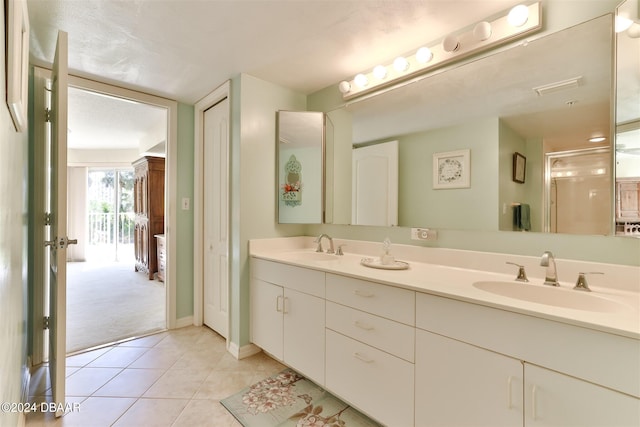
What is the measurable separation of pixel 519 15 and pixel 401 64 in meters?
0.65

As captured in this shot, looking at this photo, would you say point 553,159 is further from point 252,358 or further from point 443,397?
point 252,358

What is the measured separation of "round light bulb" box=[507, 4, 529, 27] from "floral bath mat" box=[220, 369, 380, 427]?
2198mm

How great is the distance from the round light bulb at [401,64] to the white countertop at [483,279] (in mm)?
1187

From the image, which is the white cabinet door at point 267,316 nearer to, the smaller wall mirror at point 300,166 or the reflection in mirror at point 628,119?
the smaller wall mirror at point 300,166

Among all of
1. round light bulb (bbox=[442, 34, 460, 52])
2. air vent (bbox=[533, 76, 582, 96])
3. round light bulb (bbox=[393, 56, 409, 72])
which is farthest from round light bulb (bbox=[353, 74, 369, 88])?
air vent (bbox=[533, 76, 582, 96])

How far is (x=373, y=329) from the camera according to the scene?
1.45 metres

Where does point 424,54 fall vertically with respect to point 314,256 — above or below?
above

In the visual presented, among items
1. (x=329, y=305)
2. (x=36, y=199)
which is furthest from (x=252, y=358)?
(x=36, y=199)

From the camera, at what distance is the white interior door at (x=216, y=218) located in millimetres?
2607

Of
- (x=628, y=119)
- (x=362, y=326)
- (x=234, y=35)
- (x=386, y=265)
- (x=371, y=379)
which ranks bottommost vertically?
(x=371, y=379)

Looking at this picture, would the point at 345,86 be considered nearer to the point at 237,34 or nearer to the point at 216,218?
the point at 237,34

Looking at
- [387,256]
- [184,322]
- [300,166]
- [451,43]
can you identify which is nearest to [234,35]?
[300,166]

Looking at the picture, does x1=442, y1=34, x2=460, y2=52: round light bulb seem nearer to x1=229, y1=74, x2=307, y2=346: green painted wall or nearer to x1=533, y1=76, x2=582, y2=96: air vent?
x1=533, y1=76, x2=582, y2=96: air vent

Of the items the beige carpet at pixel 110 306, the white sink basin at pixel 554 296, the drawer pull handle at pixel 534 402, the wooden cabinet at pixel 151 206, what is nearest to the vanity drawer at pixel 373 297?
the white sink basin at pixel 554 296
